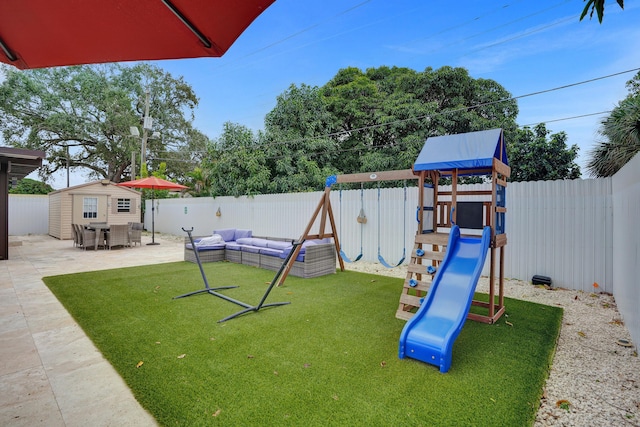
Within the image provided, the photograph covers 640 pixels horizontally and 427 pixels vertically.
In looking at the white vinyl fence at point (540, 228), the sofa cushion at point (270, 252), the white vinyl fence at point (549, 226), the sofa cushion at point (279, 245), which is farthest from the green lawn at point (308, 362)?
the sofa cushion at point (279, 245)

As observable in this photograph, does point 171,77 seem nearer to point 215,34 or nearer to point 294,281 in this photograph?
point 294,281

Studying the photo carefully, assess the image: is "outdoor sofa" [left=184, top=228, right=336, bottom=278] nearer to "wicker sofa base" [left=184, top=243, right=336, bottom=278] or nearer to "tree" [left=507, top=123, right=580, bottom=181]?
"wicker sofa base" [left=184, top=243, right=336, bottom=278]

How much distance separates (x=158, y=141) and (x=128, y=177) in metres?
3.46

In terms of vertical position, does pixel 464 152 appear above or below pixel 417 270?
above

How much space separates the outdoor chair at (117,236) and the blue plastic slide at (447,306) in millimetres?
10597

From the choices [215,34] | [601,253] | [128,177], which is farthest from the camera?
[128,177]

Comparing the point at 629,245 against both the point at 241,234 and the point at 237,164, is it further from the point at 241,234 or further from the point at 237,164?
the point at 237,164

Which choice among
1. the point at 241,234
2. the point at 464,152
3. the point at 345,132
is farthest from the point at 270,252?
the point at 345,132

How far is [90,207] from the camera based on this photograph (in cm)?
1388

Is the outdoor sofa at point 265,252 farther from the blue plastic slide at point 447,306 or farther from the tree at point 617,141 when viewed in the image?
the tree at point 617,141

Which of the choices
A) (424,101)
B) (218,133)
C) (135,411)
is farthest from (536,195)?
(218,133)

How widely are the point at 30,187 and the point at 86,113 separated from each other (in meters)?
5.70

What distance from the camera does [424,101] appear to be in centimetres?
1444

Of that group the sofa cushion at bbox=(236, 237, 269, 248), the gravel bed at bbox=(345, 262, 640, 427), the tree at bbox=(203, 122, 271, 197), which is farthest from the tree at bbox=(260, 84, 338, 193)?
the gravel bed at bbox=(345, 262, 640, 427)
